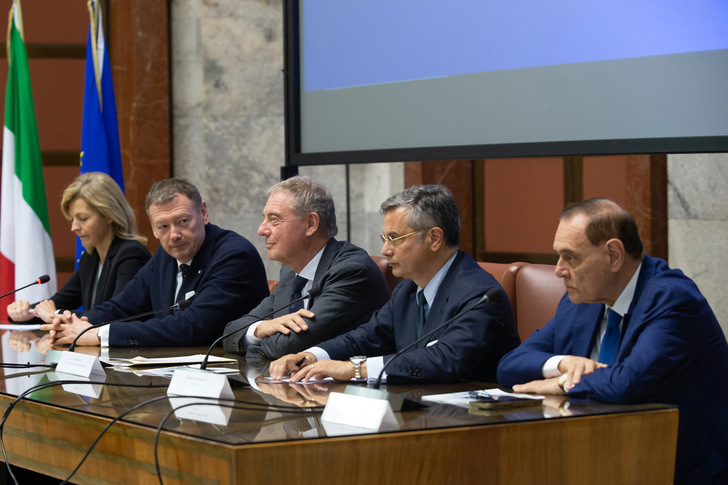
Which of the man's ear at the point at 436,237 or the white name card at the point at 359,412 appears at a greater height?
the man's ear at the point at 436,237

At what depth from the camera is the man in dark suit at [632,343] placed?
2.41m

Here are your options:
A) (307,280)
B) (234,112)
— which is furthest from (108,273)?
(234,112)

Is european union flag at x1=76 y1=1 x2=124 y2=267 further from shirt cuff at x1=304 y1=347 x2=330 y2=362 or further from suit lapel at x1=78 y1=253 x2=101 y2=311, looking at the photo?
shirt cuff at x1=304 y1=347 x2=330 y2=362

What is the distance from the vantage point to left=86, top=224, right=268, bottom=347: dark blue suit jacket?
3865mm

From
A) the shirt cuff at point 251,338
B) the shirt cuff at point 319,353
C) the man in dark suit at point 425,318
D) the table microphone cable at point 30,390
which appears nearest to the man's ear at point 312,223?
the shirt cuff at point 251,338

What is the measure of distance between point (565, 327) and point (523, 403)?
497 mm

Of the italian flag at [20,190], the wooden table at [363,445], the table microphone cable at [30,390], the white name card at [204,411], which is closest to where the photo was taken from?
the wooden table at [363,445]

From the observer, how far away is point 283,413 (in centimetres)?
226

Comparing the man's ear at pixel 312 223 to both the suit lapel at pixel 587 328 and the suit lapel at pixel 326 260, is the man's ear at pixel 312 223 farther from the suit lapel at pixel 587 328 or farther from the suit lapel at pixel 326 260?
the suit lapel at pixel 587 328

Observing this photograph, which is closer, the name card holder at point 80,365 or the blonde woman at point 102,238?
the name card holder at point 80,365

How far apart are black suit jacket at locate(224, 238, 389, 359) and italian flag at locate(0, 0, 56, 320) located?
257 centimetres

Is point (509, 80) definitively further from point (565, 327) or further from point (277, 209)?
point (565, 327)

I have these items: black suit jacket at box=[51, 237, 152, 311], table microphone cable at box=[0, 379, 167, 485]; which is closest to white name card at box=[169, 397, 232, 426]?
table microphone cable at box=[0, 379, 167, 485]

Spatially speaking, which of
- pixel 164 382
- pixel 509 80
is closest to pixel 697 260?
pixel 509 80
